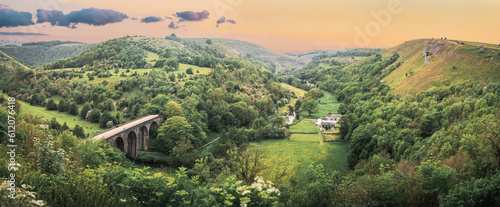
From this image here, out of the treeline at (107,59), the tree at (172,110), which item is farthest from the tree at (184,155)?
the treeline at (107,59)

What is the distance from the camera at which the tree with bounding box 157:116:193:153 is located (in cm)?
5166

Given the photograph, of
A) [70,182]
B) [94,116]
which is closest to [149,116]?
[94,116]

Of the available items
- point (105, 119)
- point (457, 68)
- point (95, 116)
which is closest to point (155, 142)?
point (105, 119)

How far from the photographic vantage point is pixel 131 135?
49.4 m

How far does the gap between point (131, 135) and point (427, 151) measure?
4683 cm

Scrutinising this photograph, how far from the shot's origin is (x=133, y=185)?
10.9 m

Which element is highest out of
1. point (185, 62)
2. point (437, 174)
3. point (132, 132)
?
point (185, 62)

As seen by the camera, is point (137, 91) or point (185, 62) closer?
point (137, 91)

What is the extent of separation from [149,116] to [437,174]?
184 feet

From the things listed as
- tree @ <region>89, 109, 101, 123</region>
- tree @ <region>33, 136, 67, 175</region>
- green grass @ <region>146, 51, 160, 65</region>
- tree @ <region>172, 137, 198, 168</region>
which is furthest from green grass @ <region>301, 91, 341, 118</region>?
tree @ <region>33, 136, 67, 175</region>

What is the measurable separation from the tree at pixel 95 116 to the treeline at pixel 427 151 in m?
54.9

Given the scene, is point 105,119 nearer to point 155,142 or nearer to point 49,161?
point 155,142

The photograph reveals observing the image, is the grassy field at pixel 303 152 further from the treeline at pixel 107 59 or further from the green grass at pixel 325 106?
the treeline at pixel 107 59

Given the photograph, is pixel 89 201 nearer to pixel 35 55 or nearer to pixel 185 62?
pixel 185 62
